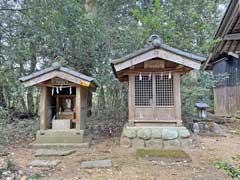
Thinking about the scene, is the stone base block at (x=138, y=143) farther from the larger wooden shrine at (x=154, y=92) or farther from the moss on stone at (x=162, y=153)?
the larger wooden shrine at (x=154, y=92)

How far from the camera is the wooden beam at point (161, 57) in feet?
20.8

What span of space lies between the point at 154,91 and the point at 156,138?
Result: 1369mm

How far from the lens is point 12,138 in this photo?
24.7 ft

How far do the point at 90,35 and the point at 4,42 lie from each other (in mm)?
3498

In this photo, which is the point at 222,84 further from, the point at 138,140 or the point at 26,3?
the point at 26,3

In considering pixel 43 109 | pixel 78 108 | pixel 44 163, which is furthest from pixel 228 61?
pixel 44 163

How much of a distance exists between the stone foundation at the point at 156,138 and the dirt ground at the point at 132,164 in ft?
0.99

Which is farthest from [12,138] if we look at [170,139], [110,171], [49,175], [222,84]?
[222,84]

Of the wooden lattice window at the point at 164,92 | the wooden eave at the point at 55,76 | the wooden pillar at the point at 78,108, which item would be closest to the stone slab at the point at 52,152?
the wooden pillar at the point at 78,108

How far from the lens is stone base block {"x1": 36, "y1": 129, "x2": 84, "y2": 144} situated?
659 centimetres

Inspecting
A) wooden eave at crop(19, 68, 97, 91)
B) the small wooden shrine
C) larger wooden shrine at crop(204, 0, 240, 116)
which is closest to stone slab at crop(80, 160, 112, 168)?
the small wooden shrine

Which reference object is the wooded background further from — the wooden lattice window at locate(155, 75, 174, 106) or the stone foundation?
the stone foundation

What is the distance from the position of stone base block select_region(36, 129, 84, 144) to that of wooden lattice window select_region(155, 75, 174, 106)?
2.49m

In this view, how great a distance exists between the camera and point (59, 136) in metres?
6.65
